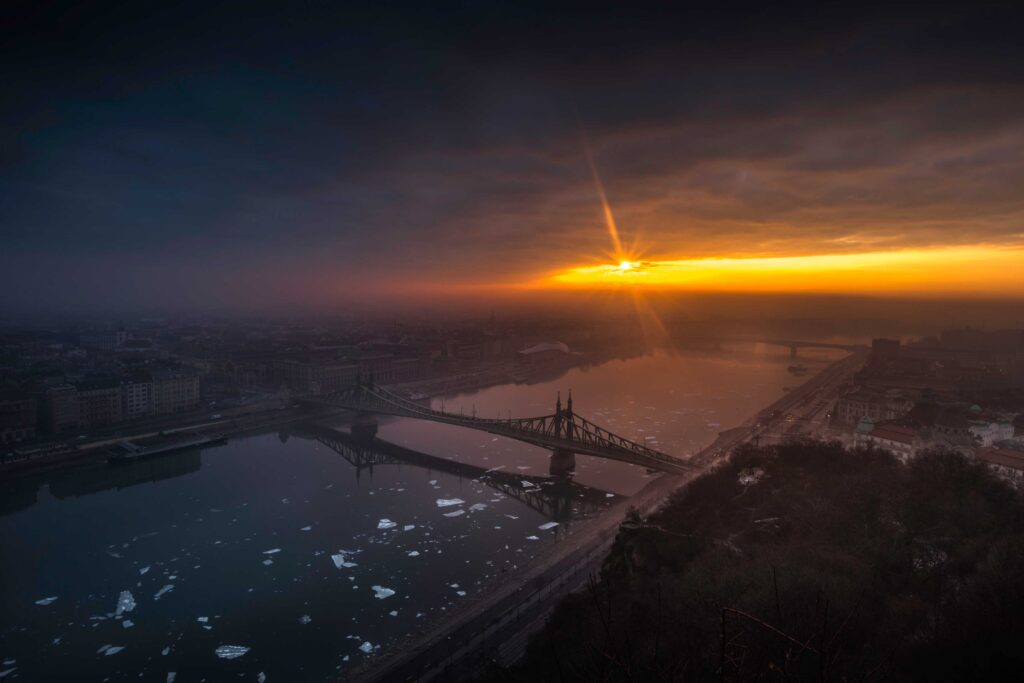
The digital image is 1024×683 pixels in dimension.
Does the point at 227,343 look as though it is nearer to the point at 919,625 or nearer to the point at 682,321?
the point at 919,625

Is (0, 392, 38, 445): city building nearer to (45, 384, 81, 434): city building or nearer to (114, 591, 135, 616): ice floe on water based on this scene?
(45, 384, 81, 434): city building

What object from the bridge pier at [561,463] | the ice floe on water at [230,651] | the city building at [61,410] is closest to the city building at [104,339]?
the city building at [61,410]

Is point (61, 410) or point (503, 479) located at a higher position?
point (61, 410)

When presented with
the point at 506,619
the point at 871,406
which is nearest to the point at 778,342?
the point at 871,406

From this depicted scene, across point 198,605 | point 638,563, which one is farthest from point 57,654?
point 638,563

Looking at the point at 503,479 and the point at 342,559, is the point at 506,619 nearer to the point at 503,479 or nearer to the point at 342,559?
the point at 342,559

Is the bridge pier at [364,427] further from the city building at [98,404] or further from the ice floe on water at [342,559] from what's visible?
the ice floe on water at [342,559]
